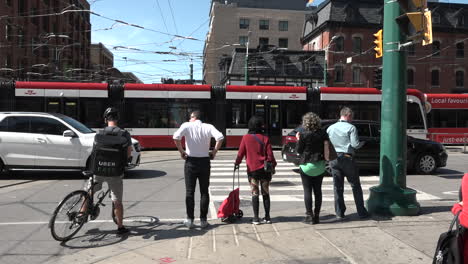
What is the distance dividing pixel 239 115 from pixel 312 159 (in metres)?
13.9

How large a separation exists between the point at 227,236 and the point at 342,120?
278cm

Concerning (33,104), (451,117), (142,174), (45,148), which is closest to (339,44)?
(451,117)

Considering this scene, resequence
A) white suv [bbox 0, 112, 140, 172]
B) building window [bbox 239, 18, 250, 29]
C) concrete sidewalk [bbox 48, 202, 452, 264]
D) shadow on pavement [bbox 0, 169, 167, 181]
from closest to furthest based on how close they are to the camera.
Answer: concrete sidewalk [bbox 48, 202, 452, 264]
white suv [bbox 0, 112, 140, 172]
shadow on pavement [bbox 0, 169, 167, 181]
building window [bbox 239, 18, 250, 29]

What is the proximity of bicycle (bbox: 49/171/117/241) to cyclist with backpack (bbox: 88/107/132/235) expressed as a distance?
270 mm

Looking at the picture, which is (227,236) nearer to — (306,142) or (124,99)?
(306,142)

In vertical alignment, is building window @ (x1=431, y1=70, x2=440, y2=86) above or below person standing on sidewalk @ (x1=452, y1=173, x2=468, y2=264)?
above

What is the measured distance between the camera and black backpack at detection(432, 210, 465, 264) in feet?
9.04

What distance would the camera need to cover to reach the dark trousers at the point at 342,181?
624 centimetres

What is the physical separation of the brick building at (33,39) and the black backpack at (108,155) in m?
22.7

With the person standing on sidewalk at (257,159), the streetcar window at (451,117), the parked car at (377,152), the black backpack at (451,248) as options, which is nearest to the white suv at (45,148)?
the parked car at (377,152)

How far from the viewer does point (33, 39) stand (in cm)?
3791

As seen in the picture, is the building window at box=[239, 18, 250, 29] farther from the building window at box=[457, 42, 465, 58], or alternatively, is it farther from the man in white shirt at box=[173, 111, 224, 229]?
the man in white shirt at box=[173, 111, 224, 229]

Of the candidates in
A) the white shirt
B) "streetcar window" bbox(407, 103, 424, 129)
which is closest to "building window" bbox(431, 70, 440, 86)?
"streetcar window" bbox(407, 103, 424, 129)

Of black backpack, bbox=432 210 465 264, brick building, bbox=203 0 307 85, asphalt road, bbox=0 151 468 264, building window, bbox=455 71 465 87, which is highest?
brick building, bbox=203 0 307 85
